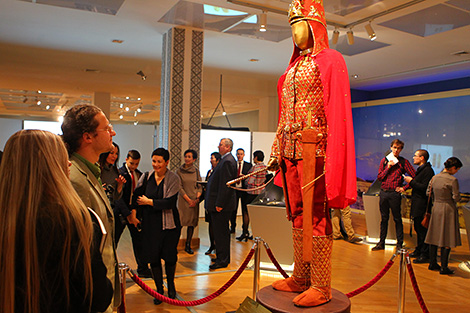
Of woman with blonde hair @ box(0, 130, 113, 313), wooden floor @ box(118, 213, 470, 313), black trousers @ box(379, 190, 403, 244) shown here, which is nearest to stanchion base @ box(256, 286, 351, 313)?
wooden floor @ box(118, 213, 470, 313)

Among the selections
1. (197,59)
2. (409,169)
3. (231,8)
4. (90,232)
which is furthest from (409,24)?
(90,232)

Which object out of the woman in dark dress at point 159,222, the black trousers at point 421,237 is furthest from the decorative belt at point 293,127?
the black trousers at point 421,237

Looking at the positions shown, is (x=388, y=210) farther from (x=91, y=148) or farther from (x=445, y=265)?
(x=91, y=148)

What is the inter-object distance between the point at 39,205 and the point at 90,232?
0.18 m

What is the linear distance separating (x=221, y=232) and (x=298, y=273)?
2722mm

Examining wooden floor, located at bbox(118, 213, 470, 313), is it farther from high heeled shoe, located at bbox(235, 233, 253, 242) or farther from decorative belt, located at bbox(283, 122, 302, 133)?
decorative belt, located at bbox(283, 122, 302, 133)

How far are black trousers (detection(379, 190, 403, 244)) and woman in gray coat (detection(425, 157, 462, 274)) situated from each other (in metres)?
0.82

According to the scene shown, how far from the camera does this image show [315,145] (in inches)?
110

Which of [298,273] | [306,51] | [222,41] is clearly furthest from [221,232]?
[222,41]

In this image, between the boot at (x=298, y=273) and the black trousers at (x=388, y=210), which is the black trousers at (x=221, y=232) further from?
the black trousers at (x=388, y=210)

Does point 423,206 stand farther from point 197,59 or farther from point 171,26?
point 171,26

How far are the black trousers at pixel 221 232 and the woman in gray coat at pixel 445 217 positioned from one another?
110 inches

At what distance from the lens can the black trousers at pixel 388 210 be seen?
683cm

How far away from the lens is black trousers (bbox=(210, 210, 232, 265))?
18.5 ft
